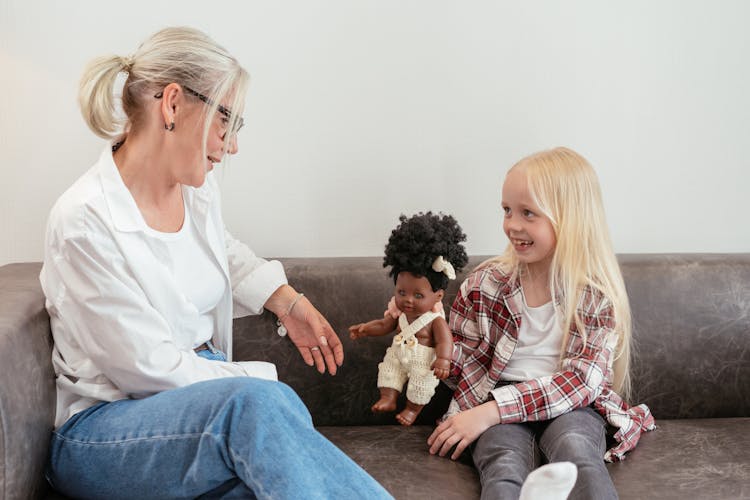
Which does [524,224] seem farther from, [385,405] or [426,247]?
[385,405]

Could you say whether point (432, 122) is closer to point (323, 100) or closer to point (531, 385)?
point (323, 100)

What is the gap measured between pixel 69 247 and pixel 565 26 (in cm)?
143

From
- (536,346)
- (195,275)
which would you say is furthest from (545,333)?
(195,275)

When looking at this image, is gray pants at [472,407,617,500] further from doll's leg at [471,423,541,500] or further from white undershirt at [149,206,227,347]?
white undershirt at [149,206,227,347]

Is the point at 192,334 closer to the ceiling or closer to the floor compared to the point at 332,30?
closer to the floor

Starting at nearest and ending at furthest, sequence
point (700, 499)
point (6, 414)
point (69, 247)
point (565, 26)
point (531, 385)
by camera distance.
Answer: point (6, 414) < point (69, 247) < point (700, 499) < point (531, 385) < point (565, 26)

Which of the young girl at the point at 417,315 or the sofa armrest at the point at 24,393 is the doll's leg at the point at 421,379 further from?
the sofa armrest at the point at 24,393

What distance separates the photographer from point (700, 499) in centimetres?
166

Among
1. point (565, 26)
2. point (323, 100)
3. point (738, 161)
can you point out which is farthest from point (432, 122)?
point (738, 161)

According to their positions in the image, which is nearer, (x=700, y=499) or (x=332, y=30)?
(x=700, y=499)

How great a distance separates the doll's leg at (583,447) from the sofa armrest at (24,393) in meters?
1.01

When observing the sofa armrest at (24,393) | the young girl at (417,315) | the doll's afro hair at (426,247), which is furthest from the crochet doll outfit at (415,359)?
the sofa armrest at (24,393)

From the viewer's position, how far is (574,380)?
74.1 inches

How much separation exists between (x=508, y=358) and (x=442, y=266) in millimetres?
296
